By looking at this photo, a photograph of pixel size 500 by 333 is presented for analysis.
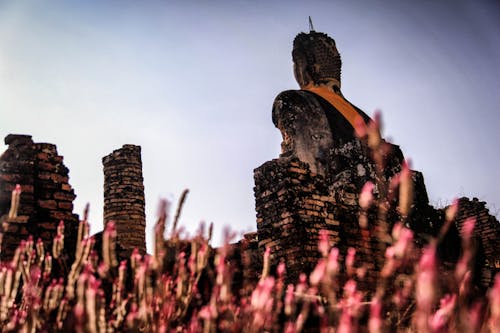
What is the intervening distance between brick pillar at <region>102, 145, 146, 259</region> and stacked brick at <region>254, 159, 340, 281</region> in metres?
4.60

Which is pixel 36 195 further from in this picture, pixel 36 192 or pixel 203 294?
pixel 203 294

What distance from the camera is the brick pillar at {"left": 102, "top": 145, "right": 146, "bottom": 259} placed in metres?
9.54

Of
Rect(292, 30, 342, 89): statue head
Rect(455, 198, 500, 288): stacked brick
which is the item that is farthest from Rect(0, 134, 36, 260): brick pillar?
Rect(455, 198, 500, 288): stacked brick

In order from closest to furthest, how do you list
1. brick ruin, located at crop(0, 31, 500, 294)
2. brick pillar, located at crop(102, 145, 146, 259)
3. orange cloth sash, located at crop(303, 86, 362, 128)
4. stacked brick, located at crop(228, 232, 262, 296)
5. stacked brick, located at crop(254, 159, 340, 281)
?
1. stacked brick, located at crop(228, 232, 262, 296)
2. brick ruin, located at crop(0, 31, 500, 294)
3. stacked brick, located at crop(254, 159, 340, 281)
4. brick pillar, located at crop(102, 145, 146, 259)
5. orange cloth sash, located at crop(303, 86, 362, 128)

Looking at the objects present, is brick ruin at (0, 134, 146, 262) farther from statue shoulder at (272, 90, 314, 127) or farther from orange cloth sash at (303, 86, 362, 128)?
orange cloth sash at (303, 86, 362, 128)

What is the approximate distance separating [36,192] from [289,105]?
6.29 meters

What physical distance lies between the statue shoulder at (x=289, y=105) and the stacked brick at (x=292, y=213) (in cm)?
399

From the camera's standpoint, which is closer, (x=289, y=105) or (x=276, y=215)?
(x=276, y=215)

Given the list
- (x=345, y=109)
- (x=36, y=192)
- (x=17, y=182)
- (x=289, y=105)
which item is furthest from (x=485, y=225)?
(x=17, y=182)

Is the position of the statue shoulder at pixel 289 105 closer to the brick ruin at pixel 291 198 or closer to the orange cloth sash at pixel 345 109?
the brick ruin at pixel 291 198

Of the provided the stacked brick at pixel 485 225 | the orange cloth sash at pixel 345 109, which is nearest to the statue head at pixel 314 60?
the orange cloth sash at pixel 345 109

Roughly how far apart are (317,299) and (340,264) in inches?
62.5

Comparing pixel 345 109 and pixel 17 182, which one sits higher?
pixel 345 109

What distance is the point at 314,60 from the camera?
42.9 ft
